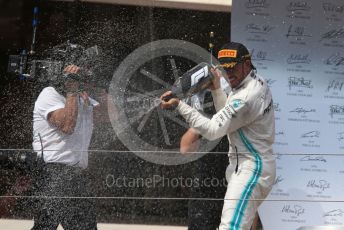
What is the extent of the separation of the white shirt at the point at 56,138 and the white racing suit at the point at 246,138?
697mm

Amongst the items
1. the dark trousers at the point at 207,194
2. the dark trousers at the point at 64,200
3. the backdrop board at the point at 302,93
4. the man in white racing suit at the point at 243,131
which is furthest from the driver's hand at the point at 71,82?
the backdrop board at the point at 302,93

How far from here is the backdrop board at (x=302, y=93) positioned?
14.4 ft

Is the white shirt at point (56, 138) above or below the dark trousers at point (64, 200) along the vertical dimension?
above

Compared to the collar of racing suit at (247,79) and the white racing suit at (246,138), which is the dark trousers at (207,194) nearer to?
the white racing suit at (246,138)

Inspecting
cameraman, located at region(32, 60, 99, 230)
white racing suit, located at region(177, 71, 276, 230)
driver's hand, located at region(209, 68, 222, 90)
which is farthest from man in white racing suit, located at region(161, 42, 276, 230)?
cameraman, located at region(32, 60, 99, 230)

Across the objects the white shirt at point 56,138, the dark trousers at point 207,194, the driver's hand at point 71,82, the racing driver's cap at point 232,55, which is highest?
the racing driver's cap at point 232,55

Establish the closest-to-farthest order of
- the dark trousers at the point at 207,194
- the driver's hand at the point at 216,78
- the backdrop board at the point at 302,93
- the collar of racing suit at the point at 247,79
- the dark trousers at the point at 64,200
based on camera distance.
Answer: the collar of racing suit at the point at 247,79 < the dark trousers at the point at 64,200 < the driver's hand at the point at 216,78 < the dark trousers at the point at 207,194 < the backdrop board at the point at 302,93

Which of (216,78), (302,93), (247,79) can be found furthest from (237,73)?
(302,93)

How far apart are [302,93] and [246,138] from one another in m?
1.19

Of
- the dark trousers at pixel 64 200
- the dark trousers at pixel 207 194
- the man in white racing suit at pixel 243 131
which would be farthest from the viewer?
the dark trousers at pixel 207 194

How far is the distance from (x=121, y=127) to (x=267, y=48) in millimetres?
1113

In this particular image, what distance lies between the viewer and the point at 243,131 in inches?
137

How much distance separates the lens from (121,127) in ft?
14.9

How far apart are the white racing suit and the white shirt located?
697 mm
